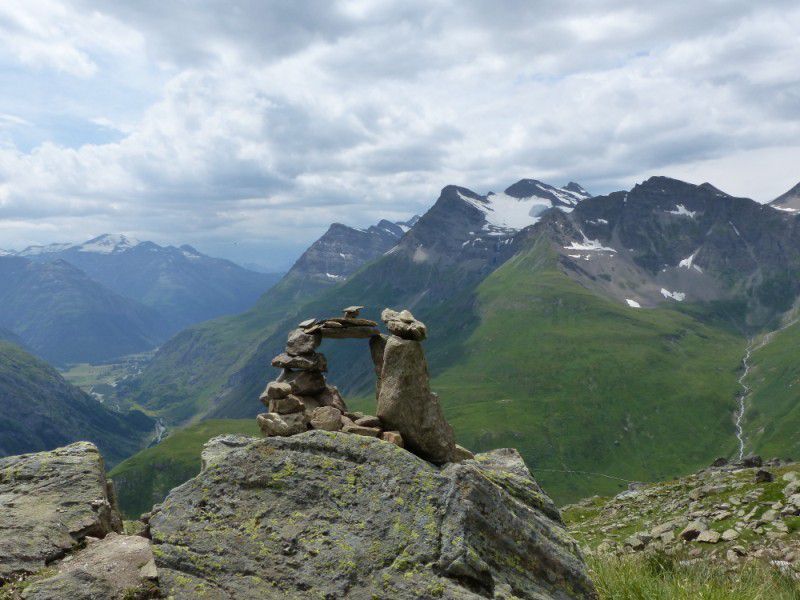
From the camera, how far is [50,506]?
12.7m

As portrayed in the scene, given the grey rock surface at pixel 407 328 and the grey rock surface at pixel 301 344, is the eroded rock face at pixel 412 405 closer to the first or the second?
the grey rock surface at pixel 407 328

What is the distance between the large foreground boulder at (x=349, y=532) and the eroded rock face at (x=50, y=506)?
6.77 feet

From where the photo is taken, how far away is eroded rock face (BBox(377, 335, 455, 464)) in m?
16.3

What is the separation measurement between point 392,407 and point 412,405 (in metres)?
0.62

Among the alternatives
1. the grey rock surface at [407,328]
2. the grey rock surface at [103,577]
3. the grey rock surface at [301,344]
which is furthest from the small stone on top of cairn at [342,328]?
the grey rock surface at [103,577]

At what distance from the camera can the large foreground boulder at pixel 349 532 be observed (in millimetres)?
11000

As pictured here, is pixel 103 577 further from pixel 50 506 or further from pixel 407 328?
pixel 407 328

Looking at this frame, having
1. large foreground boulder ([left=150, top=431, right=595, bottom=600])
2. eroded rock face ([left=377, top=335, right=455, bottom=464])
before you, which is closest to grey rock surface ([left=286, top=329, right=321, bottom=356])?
eroded rock face ([left=377, top=335, right=455, bottom=464])

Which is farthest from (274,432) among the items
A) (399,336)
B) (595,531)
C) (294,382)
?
(595,531)

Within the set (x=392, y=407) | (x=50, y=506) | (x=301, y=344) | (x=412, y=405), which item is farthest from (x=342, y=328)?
(x=50, y=506)

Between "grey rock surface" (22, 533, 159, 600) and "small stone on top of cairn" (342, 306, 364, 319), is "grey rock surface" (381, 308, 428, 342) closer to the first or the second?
"small stone on top of cairn" (342, 306, 364, 319)

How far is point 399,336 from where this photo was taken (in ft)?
58.9

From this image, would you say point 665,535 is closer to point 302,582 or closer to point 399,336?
point 399,336

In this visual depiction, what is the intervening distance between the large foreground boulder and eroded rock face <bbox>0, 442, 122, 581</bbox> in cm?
206
